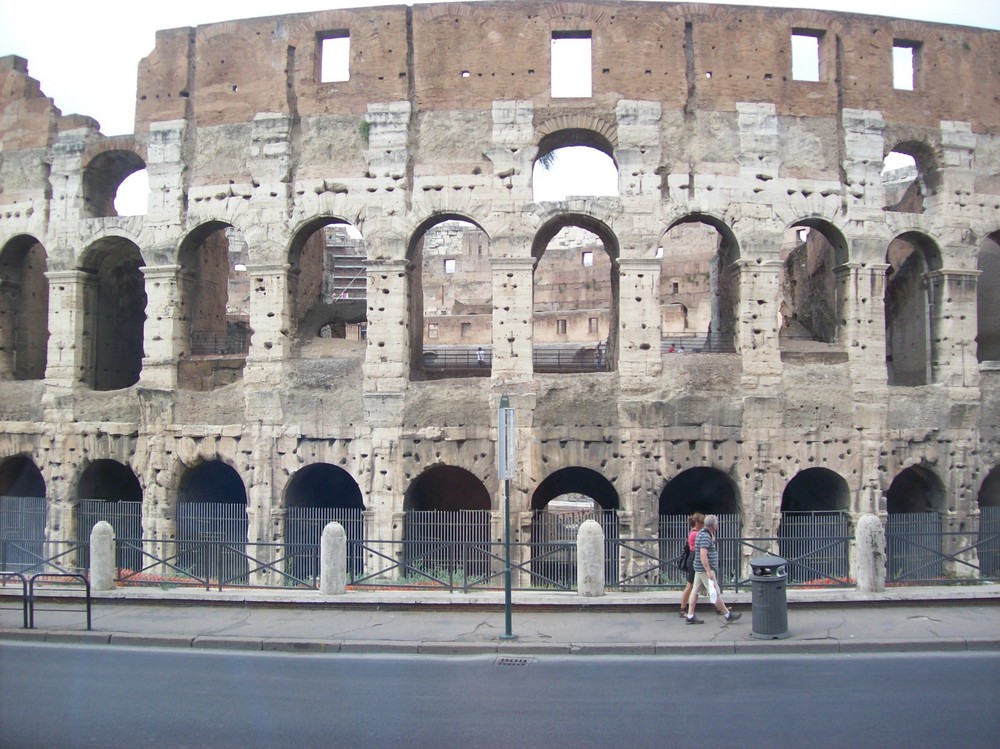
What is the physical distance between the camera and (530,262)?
53.4ft

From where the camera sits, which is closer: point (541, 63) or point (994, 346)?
point (541, 63)

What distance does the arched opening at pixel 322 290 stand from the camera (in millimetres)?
17328

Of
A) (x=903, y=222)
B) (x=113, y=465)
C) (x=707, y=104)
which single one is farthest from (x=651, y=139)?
(x=113, y=465)

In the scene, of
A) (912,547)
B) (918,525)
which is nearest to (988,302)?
(918,525)

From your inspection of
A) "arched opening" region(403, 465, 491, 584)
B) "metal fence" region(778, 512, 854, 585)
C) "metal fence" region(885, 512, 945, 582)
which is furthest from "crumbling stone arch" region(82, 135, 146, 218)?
"metal fence" region(885, 512, 945, 582)

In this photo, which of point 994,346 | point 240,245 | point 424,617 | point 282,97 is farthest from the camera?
point 240,245

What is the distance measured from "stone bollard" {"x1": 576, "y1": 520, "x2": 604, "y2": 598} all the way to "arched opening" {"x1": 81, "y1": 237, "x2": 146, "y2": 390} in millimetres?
12718

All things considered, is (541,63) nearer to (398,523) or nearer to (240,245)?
(398,523)

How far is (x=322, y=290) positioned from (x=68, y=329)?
679cm

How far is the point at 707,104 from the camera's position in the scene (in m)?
16.6

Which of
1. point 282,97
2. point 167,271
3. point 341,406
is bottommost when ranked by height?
point 341,406

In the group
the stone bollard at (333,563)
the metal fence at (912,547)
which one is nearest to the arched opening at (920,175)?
the metal fence at (912,547)

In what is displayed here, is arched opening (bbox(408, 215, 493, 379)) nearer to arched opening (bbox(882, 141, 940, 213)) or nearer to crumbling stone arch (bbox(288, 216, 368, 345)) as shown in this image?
crumbling stone arch (bbox(288, 216, 368, 345))

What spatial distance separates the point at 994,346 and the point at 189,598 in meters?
17.8
